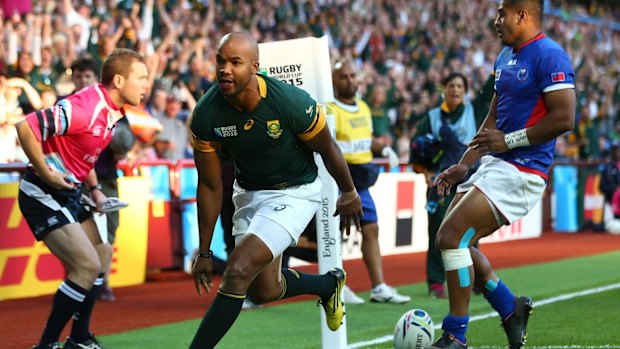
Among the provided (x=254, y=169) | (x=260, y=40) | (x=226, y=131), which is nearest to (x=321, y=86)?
(x=254, y=169)

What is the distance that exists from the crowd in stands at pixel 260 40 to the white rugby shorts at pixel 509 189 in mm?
4101

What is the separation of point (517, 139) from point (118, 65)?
2854 mm

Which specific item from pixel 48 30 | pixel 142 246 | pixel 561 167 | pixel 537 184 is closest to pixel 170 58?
pixel 48 30

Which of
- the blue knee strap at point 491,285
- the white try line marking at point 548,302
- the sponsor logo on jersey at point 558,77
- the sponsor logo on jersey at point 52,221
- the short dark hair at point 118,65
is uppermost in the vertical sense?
the short dark hair at point 118,65

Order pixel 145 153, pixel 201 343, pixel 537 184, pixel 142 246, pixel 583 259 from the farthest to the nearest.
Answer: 1. pixel 583 259
2. pixel 145 153
3. pixel 142 246
4. pixel 537 184
5. pixel 201 343

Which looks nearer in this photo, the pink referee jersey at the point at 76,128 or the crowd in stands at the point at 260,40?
the pink referee jersey at the point at 76,128

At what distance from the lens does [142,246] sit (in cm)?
1210

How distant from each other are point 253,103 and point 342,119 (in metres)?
4.32

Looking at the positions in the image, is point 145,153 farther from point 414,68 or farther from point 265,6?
point 414,68

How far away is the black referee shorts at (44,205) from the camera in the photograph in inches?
270

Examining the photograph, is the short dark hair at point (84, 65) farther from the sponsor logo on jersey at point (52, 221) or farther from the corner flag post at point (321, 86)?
the corner flag post at point (321, 86)

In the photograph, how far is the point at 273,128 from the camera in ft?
18.6

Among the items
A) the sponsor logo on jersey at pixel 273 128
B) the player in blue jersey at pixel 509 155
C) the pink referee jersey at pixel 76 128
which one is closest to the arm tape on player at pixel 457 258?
the player in blue jersey at pixel 509 155

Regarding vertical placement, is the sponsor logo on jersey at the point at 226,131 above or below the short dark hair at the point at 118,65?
below
